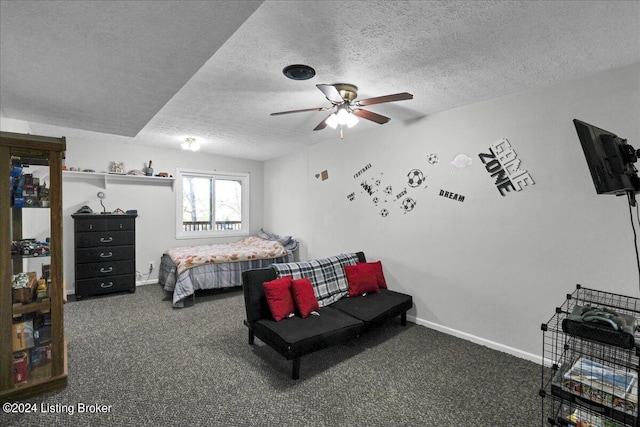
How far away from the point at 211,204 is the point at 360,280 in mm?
→ 3665

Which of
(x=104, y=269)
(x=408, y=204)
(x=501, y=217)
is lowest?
(x=104, y=269)

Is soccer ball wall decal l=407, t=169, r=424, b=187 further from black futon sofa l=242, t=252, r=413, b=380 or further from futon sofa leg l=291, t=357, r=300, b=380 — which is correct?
futon sofa leg l=291, t=357, r=300, b=380

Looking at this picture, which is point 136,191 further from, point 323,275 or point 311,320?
point 311,320

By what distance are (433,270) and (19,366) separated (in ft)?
11.7

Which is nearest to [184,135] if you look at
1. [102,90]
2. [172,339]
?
[102,90]

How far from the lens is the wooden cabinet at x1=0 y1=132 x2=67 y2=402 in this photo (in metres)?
1.94

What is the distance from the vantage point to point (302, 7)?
152 centimetres

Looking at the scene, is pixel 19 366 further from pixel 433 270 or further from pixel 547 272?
pixel 547 272

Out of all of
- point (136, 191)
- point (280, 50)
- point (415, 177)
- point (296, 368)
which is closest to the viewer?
point (280, 50)

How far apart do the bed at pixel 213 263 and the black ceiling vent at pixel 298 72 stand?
303cm

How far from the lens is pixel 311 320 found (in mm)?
2615

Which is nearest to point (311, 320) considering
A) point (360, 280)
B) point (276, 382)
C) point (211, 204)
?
point (276, 382)

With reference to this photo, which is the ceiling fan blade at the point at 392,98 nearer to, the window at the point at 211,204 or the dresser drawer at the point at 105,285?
the window at the point at 211,204

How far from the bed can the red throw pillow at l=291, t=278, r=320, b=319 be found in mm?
1959
